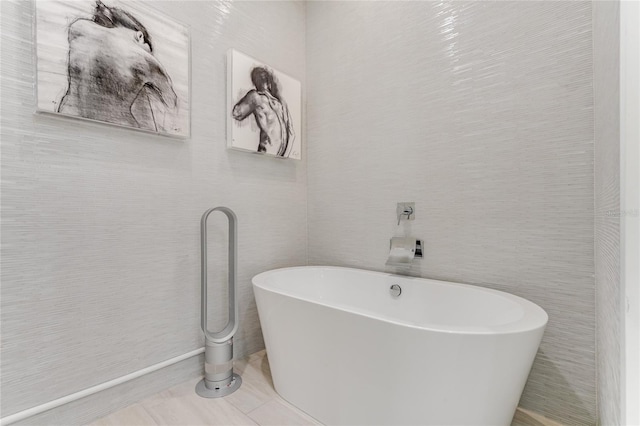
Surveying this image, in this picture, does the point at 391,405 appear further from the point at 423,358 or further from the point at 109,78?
the point at 109,78

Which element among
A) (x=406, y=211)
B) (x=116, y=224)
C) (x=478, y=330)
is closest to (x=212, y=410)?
(x=116, y=224)

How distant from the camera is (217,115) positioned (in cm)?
169

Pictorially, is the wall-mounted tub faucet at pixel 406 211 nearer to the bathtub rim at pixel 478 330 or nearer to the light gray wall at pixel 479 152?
the light gray wall at pixel 479 152

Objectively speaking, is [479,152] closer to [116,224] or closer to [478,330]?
[478,330]

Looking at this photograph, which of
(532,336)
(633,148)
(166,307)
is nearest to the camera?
(633,148)

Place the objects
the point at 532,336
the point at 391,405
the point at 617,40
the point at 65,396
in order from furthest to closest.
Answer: the point at 65,396 → the point at 391,405 → the point at 532,336 → the point at 617,40

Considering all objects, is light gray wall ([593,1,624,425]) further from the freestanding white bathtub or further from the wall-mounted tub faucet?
the wall-mounted tub faucet

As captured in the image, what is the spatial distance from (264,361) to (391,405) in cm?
97

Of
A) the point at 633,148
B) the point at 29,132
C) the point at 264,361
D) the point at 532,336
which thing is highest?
the point at 29,132

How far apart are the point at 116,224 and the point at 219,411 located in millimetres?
952

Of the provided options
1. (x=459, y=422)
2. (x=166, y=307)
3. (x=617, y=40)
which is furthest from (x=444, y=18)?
(x=166, y=307)

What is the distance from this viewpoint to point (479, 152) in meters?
1.45

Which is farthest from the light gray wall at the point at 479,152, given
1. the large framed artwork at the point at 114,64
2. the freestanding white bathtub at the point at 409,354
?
the large framed artwork at the point at 114,64

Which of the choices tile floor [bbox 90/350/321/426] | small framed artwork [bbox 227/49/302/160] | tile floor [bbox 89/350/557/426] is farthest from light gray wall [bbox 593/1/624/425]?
small framed artwork [bbox 227/49/302/160]
